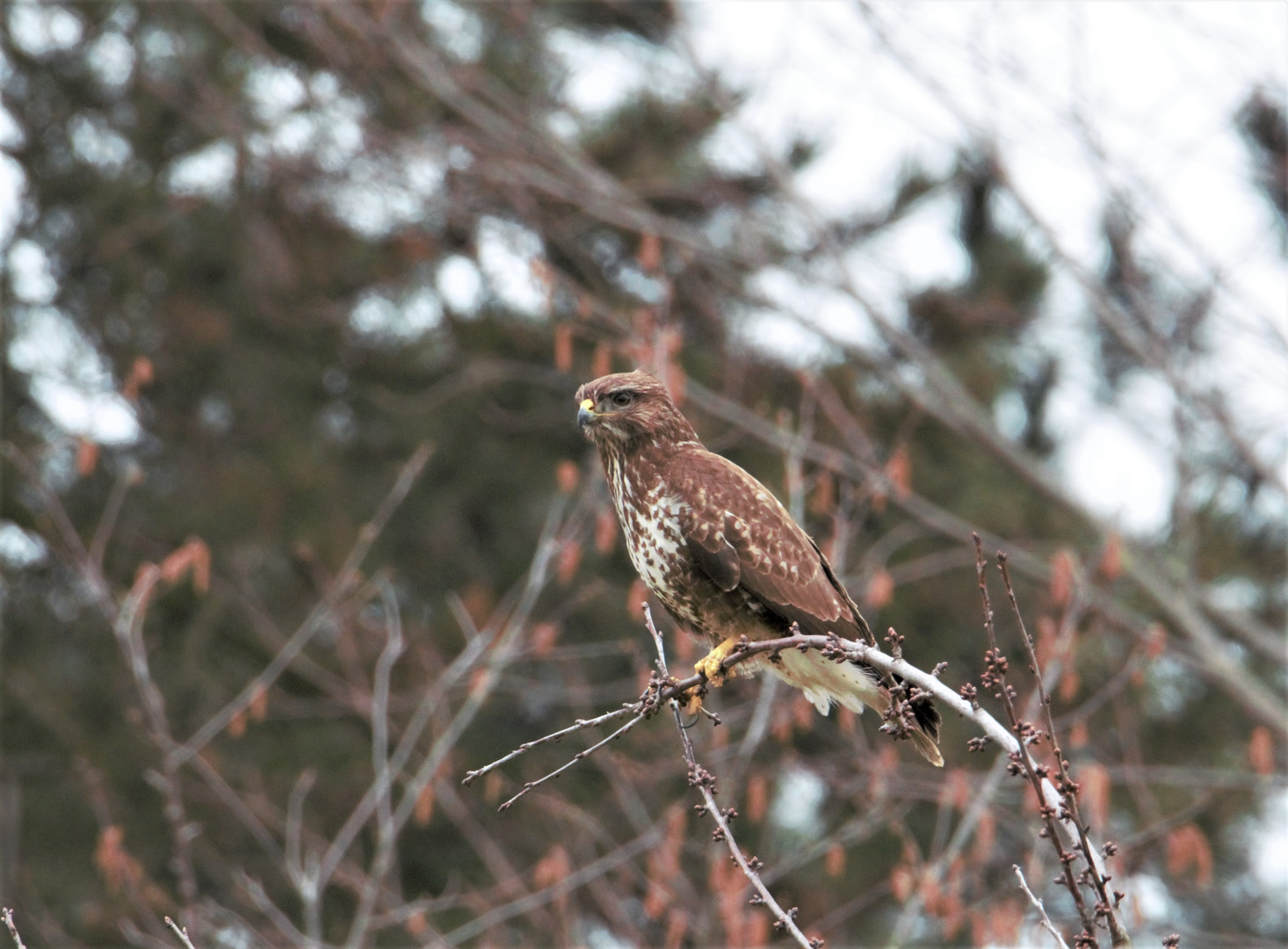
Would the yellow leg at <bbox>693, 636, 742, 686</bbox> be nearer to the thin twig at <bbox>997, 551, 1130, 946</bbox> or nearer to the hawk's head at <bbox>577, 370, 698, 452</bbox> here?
the hawk's head at <bbox>577, 370, 698, 452</bbox>

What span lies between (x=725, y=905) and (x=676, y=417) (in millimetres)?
2046

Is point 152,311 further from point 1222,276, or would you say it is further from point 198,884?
point 1222,276

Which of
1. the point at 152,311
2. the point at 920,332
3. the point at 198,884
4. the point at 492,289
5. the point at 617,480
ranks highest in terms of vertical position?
the point at 617,480

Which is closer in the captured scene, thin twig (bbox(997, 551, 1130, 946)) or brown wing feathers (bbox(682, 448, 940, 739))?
thin twig (bbox(997, 551, 1130, 946))

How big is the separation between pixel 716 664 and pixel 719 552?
396 mm

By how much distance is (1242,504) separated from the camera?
40.4 feet

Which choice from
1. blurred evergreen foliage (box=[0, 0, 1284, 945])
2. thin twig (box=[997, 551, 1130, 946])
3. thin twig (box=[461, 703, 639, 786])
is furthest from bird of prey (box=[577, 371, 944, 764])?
blurred evergreen foliage (box=[0, 0, 1284, 945])

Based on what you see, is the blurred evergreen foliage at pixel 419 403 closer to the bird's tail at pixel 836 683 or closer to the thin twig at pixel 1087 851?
the bird's tail at pixel 836 683

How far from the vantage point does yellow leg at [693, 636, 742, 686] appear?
→ 14.3 feet

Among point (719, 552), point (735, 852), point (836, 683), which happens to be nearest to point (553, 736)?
point (735, 852)

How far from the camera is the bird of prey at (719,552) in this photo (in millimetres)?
4680

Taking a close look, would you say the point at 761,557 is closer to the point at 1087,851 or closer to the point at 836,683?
the point at 836,683

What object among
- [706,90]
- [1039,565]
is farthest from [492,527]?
[1039,565]

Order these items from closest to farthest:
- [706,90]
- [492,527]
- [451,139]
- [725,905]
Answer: [725,905] → [451,139] → [706,90] → [492,527]
